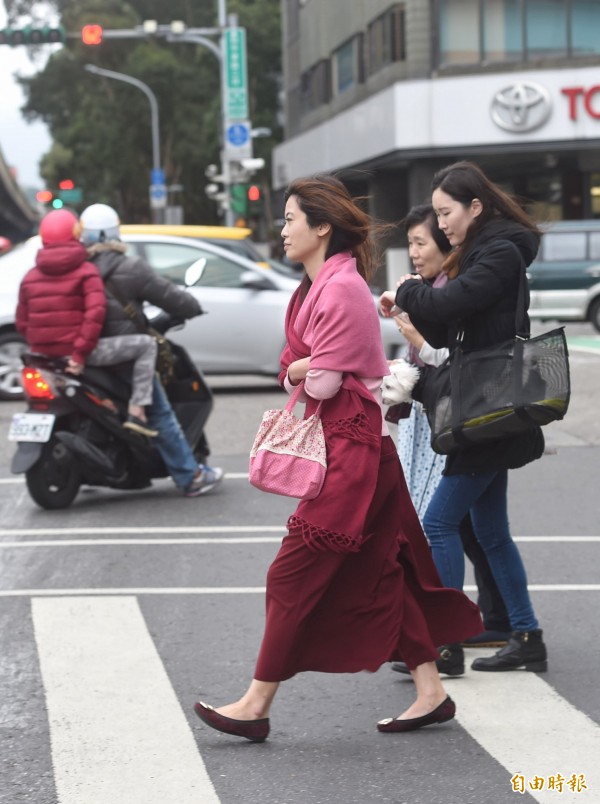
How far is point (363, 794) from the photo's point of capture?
162 inches

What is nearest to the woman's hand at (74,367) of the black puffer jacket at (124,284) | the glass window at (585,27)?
the black puffer jacket at (124,284)

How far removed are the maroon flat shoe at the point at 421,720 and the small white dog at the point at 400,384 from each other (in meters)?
1.12

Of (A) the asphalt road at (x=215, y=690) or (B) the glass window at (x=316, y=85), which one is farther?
(B) the glass window at (x=316, y=85)

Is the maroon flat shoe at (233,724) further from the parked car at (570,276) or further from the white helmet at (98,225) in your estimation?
the parked car at (570,276)

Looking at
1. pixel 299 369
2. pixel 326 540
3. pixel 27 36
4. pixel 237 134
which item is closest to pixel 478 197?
pixel 299 369

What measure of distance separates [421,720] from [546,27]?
30.2m

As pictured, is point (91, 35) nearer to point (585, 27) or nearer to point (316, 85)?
point (585, 27)

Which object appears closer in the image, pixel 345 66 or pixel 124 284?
pixel 124 284

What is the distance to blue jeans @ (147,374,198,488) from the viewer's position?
901cm

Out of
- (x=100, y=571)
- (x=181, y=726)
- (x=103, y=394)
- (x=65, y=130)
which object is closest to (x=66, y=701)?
(x=181, y=726)

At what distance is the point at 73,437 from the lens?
8.71m

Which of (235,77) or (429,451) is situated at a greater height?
(235,77)

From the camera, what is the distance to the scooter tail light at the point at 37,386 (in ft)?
29.0

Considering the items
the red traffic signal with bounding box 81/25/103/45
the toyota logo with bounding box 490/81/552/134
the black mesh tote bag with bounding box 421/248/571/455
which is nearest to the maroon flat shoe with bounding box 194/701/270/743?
the black mesh tote bag with bounding box 421/248/571/455
